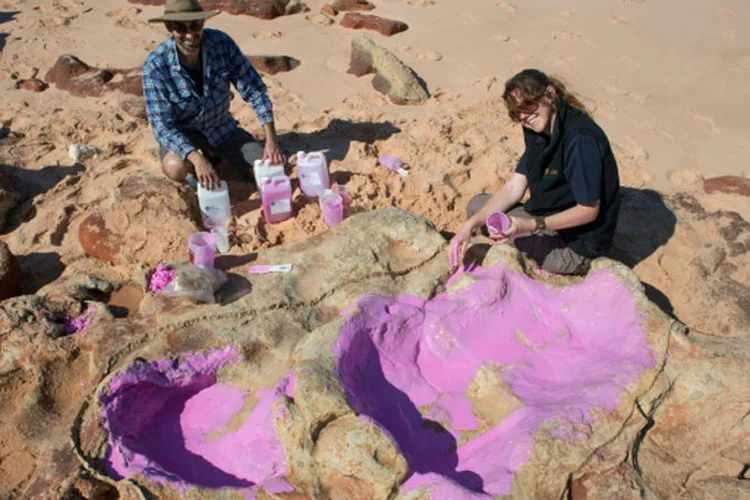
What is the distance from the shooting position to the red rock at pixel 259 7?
8039 mm

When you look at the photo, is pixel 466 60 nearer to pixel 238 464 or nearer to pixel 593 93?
pixel 593 93

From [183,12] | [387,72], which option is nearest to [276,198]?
[183,12]

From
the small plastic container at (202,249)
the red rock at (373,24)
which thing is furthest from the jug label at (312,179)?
the red rock at (373,24)

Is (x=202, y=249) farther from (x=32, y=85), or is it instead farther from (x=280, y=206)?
(x=32, y=85)

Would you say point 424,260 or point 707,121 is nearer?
point 424,260

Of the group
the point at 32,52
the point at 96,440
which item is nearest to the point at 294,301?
the point at 96,440

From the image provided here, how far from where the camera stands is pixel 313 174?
455 centimetres

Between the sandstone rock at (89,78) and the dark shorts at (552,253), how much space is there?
14.6 ft

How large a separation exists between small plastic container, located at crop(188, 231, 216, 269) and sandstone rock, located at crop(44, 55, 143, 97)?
3.18m

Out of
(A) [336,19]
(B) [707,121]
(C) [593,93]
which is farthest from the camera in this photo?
(A) [336,19]

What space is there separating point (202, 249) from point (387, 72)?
3.39 metres

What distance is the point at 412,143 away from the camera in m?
5.26

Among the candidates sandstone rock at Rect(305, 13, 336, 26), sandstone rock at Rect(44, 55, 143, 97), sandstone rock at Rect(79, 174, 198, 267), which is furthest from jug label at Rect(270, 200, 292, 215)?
sandstone rock at Rect(305, 13, 336, 26)

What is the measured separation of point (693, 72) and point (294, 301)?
18.3 feet
